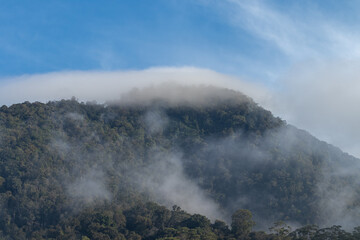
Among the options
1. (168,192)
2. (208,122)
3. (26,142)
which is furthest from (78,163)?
(208,122)

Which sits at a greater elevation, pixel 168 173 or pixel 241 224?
pixel 168 173

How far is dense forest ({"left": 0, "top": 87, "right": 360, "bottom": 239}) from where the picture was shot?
218 feet

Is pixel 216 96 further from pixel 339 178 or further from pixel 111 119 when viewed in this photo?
pixel 339 178

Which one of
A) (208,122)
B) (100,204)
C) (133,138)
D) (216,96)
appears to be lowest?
(100,204)

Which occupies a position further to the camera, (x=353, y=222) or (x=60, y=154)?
(x=60, y=154)

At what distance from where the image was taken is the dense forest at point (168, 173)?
218ft

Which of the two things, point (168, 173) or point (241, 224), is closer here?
point (241, 224)

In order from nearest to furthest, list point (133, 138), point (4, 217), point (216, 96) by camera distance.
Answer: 1. point (4, 217)
2. point (133, 138)
3. point (216, 96)

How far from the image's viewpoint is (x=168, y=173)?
280 feet

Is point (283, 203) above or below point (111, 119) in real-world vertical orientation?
below

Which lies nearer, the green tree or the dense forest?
the green tree

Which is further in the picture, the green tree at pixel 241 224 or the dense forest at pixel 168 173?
the dense forest at pixel 168 173

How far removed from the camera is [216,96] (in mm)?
101500

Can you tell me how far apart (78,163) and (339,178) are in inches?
1486
